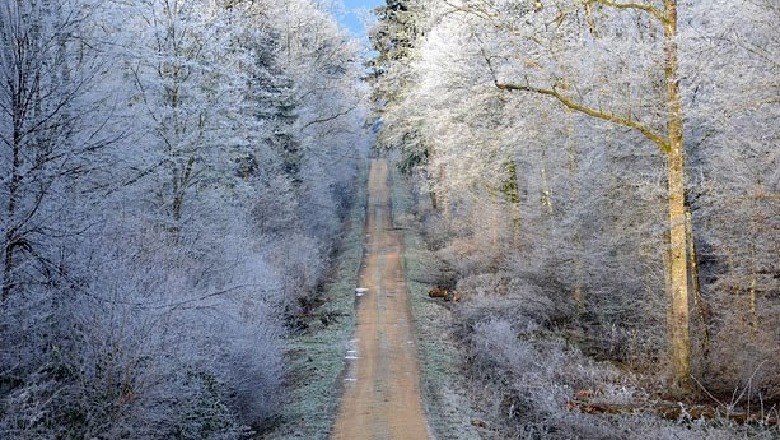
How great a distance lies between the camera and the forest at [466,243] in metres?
8.50

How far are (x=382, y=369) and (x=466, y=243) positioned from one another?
14699 mm

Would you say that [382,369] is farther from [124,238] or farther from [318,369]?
[124,238]

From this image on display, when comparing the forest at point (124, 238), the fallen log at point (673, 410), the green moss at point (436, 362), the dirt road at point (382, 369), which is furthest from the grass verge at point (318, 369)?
the fallen log at point (673, 410)

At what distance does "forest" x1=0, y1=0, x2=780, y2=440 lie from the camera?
27.9 ft

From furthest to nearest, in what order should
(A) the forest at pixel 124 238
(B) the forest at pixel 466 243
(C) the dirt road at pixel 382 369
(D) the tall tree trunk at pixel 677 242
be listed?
(D) the tall tree trunk at pixel 677 242 → (C) the dirt road at pixel 382 369 → (B) the forest at pixel 466 243 → (A) the forest at pixel 124 238

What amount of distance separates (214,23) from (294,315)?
381 inches

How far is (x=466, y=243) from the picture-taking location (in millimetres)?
30547

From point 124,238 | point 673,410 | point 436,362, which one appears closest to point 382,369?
point 436,362

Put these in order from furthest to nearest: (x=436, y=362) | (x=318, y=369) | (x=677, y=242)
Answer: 1. (x=436, y=362)
2. (x=318, y=369)
3. (x=677, y=242)

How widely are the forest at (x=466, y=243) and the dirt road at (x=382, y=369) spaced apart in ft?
1.82

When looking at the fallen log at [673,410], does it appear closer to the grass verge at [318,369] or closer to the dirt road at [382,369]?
the dirt road at [382,369]

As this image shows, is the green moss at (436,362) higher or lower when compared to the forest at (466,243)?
lower

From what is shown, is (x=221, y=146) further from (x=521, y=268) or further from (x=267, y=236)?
(x=521, y=268)

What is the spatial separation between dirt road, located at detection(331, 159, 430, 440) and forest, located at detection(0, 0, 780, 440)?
1.82 feet
